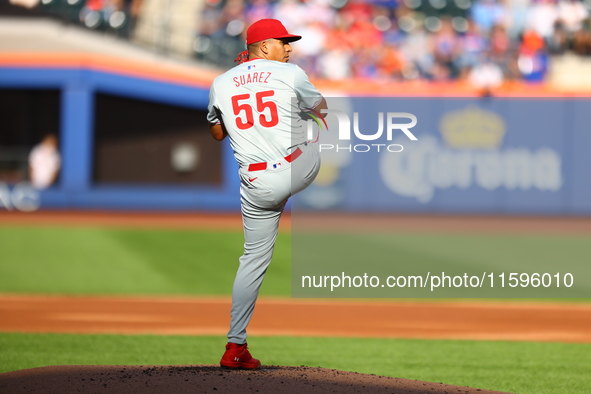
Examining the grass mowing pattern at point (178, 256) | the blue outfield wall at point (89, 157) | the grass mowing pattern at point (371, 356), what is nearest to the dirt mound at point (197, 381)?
the grass mowing pattern at point (371, 356)

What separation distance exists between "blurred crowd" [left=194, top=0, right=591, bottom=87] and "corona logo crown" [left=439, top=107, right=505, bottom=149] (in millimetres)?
737

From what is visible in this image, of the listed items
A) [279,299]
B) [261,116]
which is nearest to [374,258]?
[279,299]

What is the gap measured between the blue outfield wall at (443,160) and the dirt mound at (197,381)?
13.9 m

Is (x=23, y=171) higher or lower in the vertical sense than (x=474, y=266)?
higher

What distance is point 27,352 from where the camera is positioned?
5.11 metres

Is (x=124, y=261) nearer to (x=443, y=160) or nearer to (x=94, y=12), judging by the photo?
(x=443, y=160)

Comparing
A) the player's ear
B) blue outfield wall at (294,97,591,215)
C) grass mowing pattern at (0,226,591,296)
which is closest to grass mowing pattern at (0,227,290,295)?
grass mowing pattern at (0,226,591,296)

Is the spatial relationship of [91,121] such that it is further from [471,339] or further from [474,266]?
[471,339]

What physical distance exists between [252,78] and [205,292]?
465 cm

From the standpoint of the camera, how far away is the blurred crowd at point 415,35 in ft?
61.9

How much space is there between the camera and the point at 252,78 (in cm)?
392

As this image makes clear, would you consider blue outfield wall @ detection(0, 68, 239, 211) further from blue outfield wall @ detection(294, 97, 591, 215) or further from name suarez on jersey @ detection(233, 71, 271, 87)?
name suarez on jersey @ detection(233, 71, 271, 87)

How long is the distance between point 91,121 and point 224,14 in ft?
13.7

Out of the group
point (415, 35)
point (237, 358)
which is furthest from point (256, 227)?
point (415, 35)
